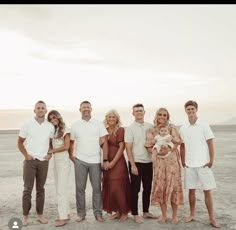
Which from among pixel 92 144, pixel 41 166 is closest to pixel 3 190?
pixel 41 166

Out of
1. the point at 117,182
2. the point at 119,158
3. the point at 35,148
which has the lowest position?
the point at 117,182

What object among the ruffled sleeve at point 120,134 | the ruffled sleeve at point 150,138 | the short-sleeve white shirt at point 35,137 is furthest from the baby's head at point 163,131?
the short-sleeve white shirt at point 35,137

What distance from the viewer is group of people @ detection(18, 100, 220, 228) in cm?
556

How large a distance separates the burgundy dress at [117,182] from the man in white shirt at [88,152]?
0.45 feet

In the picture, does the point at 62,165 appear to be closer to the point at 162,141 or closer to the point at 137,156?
the point at 137,156

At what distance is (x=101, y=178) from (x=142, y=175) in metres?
0.78

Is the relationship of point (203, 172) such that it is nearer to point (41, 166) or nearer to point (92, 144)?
point (92, 144)

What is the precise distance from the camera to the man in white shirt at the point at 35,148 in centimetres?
561

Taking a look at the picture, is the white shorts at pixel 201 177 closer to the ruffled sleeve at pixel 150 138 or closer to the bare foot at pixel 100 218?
the ruffled sleeve at pixel 150 138

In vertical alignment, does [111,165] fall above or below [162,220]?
above

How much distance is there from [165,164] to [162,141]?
1.36ft

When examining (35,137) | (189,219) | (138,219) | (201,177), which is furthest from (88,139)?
(189,219)

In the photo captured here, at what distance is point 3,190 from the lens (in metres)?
8.73

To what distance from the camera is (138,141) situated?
226 inches
